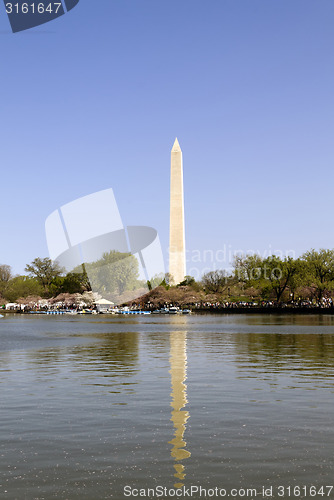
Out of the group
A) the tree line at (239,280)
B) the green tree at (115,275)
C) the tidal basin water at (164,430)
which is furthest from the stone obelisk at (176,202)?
the tidal basin water at (164,430)

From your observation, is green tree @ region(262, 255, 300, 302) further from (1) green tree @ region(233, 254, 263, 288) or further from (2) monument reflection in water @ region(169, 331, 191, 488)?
(2) monument reflection in water @ region(169, 331, 191, 488)

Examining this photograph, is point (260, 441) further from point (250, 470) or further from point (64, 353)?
point (64, 353)

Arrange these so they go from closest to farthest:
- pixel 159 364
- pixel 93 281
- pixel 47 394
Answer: pixel 47 394, pixel 159 364, pixel 93 281

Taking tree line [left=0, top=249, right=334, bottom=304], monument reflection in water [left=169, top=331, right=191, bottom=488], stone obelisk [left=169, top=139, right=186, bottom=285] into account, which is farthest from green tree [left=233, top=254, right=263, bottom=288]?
monument reflection in water [left=169, top=331, right=191, bottom=488]

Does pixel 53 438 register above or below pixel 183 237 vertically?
below

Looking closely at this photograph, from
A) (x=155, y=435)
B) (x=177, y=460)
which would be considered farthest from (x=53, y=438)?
(x=177, y=460)

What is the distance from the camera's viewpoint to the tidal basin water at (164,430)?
35.9ft

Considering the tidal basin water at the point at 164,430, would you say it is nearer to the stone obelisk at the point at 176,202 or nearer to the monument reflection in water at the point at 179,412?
the monument reflection in water at the point at 179,412

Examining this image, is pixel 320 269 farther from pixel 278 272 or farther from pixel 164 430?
pixel 164 430

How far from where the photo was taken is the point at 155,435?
570 inches

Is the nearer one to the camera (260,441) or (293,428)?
(260,441)

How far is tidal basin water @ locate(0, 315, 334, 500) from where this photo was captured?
10.9 m

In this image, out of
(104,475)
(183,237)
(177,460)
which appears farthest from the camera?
(183,237)

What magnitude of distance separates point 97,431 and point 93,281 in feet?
572
